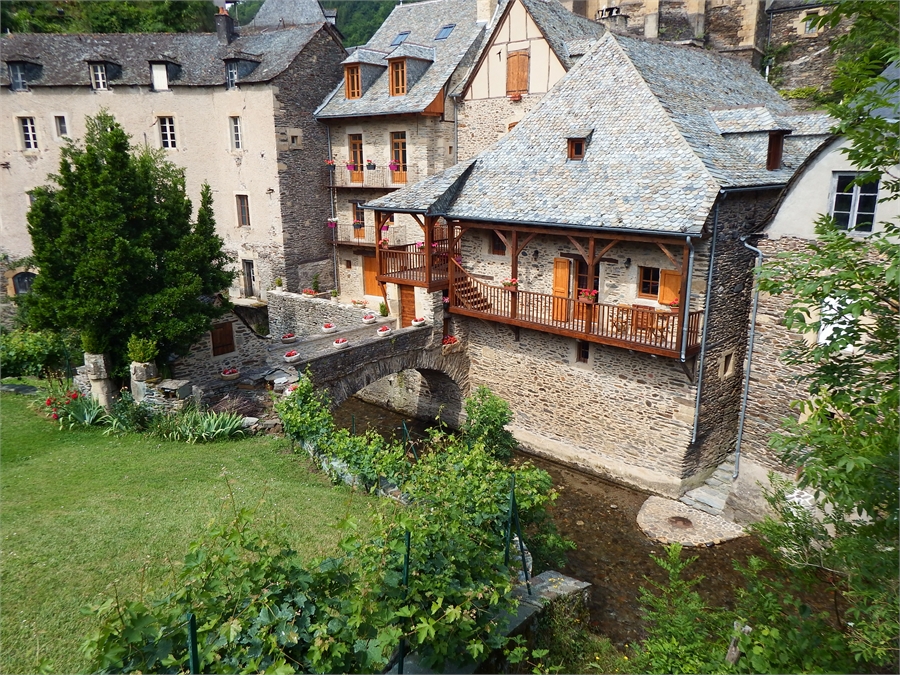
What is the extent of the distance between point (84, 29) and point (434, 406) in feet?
89.0

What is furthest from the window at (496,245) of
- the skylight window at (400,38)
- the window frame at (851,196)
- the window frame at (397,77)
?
the skylight window at (400,38)

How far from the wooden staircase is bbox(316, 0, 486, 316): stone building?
358 cm

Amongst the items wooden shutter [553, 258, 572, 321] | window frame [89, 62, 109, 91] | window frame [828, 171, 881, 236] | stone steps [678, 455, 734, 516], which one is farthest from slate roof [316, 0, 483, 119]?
stone steps [678, 455, 734, 516]

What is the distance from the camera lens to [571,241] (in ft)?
47.6

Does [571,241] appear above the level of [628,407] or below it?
above

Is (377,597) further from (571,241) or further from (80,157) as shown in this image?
(80,157)

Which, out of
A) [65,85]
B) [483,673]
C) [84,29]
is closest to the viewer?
[483,673]

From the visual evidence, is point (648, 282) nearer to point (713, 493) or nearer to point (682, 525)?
point (713, 493)

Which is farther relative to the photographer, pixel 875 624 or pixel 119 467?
pixel 119 467

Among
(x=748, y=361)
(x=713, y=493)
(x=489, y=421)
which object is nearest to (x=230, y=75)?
(x=489, y=421)

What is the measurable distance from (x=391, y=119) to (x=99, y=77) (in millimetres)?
12344

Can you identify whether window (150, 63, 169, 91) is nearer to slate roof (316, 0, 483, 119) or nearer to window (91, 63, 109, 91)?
window (91, 63, 109, 91)

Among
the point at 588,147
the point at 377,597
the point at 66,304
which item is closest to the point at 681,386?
the point at 588,147

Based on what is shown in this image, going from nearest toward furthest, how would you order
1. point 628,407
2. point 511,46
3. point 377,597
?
point 377,597, point 628,407, point 511,46
